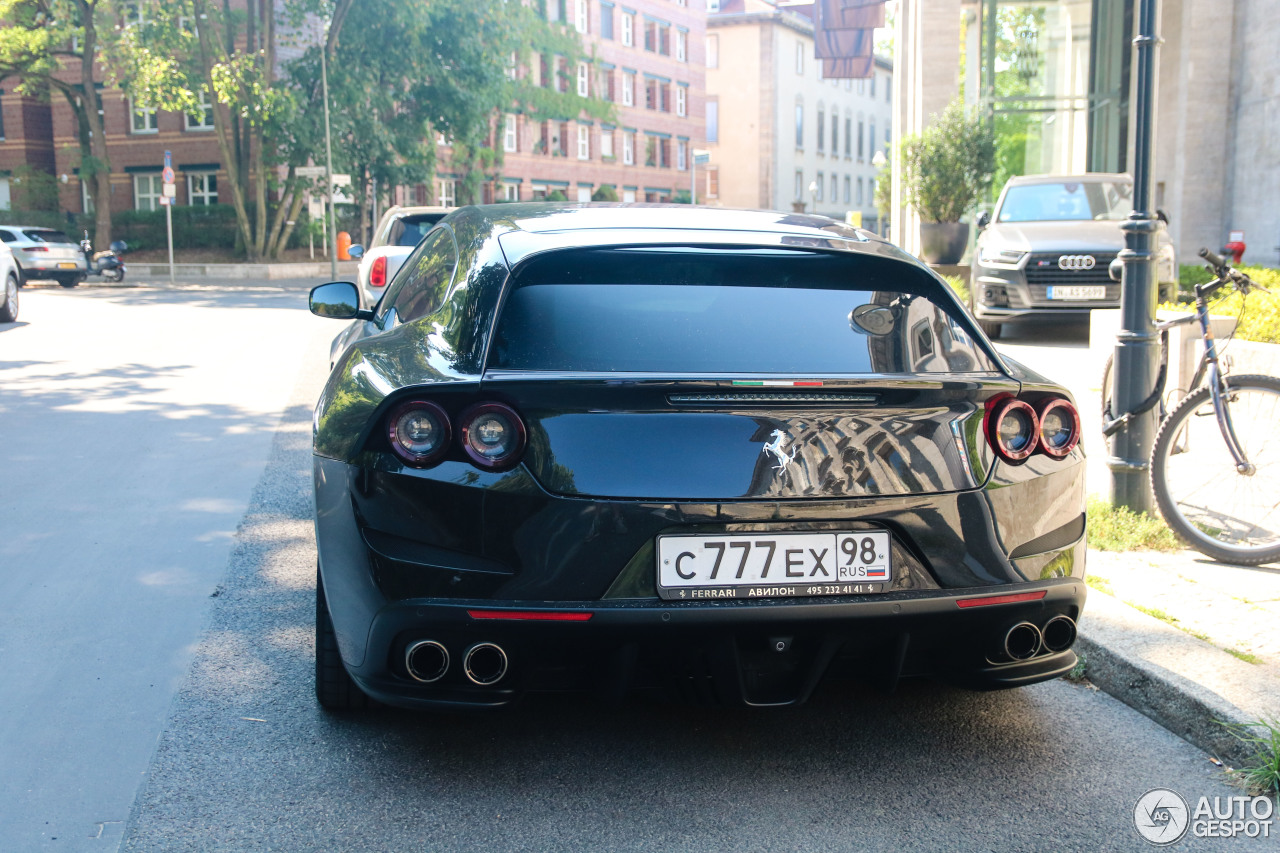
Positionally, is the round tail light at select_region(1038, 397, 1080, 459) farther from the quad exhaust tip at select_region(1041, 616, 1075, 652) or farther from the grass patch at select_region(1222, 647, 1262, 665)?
the grass patch at select_region(1222, 647, 1262, 665)

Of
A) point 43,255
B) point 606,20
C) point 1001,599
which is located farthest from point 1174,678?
point 606,20

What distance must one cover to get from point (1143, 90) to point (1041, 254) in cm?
837

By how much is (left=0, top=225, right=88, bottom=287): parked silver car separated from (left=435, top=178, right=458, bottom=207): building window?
25318mm

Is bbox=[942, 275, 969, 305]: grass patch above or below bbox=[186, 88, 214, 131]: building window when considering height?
below

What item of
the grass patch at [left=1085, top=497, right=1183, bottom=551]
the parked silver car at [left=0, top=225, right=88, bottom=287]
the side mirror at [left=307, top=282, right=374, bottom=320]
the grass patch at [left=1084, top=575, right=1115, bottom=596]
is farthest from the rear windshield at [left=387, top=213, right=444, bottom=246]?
the parked silver car at [left=0, top=225, right=88, bottom=287]

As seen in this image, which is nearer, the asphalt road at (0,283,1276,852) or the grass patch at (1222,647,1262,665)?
the asphalt road at (0,283,1276,852)

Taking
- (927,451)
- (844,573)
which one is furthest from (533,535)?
(927,451)

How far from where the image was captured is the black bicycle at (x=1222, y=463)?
500cm

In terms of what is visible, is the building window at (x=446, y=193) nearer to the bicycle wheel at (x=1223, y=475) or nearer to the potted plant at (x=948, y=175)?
the potted plant at (x=948, y=175)

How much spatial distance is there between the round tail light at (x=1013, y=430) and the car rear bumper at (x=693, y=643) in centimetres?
35

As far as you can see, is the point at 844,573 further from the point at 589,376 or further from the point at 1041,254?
the point at 1041,254

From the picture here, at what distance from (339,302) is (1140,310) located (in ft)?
11.2

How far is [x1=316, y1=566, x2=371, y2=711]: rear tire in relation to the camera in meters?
3.58

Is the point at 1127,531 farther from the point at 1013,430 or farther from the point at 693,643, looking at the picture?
the point at 693,643
